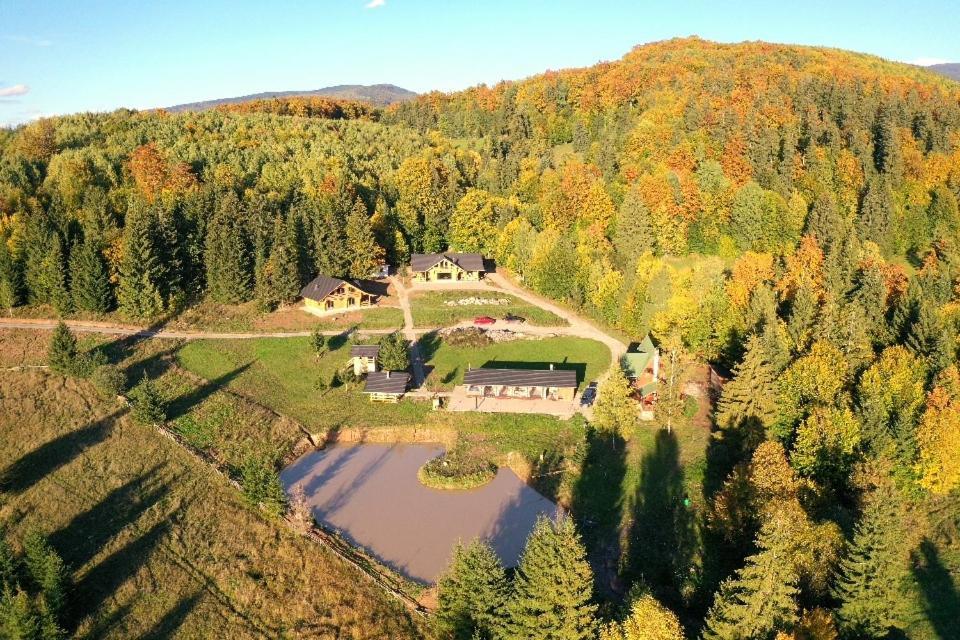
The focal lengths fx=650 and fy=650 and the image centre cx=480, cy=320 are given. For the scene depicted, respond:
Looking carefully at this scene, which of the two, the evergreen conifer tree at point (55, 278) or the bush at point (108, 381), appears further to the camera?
the evergreen conifer tree at point (55, 278)

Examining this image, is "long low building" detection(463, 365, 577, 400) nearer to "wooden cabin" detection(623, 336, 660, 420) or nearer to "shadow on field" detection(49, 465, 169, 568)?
"wooden cabin" detection(623, 336, 660, 420)

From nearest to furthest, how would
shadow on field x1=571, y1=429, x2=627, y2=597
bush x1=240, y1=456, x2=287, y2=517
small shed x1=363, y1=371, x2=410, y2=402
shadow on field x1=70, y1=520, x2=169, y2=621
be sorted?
shadow on field x1=70, y1=520, x2=169, y2=621, shadow on field x1=571, y1=429, x2=627, y2=597, bush x1=240, y1=456, x2=287, y2=517, small shed x1=363, y1=371, x2=410, y2=402

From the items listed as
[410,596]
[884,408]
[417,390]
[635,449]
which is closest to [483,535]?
[410,596]

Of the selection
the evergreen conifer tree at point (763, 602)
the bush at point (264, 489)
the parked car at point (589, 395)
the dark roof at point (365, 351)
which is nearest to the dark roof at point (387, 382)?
the dark roof at point (365, 351)

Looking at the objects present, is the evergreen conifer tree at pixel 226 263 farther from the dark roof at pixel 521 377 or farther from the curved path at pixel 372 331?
the dark roof at pixel 521 377

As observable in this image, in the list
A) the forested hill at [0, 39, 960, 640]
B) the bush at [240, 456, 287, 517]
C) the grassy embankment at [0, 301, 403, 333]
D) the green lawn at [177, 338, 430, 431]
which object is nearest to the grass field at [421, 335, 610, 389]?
the green lawn at [177, 338, 430, 431]

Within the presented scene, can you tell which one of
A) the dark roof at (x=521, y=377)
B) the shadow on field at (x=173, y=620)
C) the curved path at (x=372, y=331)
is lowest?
the shadow on field at (x=173, y=620)
